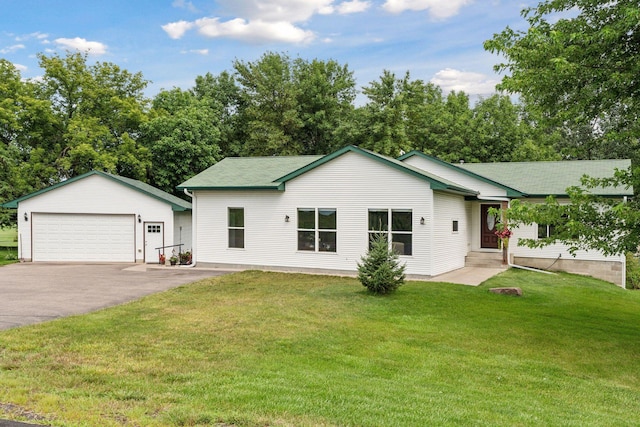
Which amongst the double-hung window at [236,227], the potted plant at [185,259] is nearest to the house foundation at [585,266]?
the double-hung window at [236,227]

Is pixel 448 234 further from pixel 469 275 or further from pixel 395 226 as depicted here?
pixel 395 226

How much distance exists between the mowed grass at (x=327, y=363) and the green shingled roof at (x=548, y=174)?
815cm

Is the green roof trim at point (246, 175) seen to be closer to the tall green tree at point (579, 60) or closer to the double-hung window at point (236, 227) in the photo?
the double-hung window at point (236, 227)

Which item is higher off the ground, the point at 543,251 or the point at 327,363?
the point at 543,251

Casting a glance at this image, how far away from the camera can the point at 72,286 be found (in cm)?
1409

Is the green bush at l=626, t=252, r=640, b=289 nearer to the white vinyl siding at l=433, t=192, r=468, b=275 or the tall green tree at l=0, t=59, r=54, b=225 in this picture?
the white vinyl siding at l=433, t=192, r=468, b=275

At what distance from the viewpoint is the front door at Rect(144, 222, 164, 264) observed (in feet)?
67.9

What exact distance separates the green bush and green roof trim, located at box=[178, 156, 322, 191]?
14170mm

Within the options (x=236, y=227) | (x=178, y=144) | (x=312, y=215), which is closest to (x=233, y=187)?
(x=236, y=227)

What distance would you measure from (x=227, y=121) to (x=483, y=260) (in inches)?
1021

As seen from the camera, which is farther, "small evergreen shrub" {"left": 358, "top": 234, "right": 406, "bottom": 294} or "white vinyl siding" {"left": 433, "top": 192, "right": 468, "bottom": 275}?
"white vinyl siding" {"left": 433, "top": 192, "right": 468, "bottom": 275}

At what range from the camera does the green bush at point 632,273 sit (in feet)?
67.3

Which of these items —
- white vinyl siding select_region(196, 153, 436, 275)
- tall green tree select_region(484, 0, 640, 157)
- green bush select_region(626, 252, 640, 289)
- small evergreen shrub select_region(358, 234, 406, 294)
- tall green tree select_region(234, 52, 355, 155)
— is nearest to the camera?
tall green tree select_region(484, 0, 640, 157)

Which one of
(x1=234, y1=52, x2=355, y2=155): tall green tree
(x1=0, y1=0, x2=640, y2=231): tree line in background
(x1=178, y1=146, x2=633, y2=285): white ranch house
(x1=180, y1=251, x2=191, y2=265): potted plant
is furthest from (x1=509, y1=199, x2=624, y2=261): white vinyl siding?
(x1=234, y1=52, x2=355, y2=155): tall green tree
